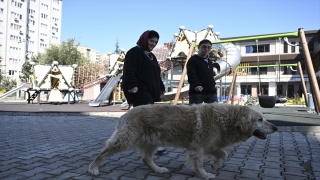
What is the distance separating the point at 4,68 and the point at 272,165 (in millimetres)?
78865

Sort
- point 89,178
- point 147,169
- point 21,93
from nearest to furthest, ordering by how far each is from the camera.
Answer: point 89,178 → point 147,169 → point 21,93

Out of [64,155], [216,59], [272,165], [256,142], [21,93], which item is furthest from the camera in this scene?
[21,93]

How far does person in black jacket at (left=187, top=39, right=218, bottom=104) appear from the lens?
5.26m

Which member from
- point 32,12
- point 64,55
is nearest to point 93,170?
point 64,55

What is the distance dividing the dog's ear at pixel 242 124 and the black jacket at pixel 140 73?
1631 millimetres

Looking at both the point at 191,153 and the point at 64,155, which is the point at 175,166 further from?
the point at 64,155

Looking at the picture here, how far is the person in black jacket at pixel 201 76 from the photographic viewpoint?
17.3 feet

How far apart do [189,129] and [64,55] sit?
47.5 m

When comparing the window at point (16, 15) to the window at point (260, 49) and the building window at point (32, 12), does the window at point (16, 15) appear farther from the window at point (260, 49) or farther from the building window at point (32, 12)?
the window at point (260, 49)

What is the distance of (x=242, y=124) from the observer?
134 inches

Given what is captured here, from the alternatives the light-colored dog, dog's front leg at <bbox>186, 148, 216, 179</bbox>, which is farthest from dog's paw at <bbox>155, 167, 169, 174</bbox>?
dog's front leg at <bbox>186, 148, 216, 179</bbox>

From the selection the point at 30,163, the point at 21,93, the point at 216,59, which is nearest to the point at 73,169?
the point at 30,163

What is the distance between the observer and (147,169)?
3.80 metres

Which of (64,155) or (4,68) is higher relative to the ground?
(4,68)
